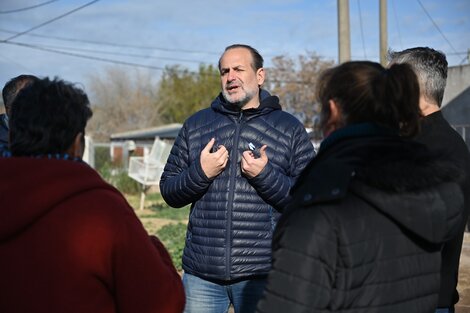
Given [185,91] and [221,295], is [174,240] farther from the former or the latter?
[185,91]

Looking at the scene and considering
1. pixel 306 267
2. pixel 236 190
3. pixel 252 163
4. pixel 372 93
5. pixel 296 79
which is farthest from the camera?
pixel 296 79

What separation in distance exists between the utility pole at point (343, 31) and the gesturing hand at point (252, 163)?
7.89m

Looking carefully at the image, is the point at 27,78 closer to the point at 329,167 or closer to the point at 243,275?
the point at 243,275

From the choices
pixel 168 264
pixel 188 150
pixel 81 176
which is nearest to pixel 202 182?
pixel 188 150

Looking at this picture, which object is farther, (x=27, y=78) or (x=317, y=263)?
(x=27, y=78)

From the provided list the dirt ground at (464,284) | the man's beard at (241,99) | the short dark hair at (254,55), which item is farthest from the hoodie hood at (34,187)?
the dirt ground at (464,284)

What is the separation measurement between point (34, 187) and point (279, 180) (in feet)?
5.25

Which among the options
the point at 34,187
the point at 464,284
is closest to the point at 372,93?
the point at 34,187

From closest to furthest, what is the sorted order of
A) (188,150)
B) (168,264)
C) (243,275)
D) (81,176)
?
(81,176), (168,264), (243,275), (188,150)

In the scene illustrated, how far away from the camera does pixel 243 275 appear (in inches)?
127

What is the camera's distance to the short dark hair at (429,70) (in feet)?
9.28

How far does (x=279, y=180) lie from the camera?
3256 mm

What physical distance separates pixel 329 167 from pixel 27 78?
2606 mm

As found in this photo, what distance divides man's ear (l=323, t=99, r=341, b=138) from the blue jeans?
1.42 m
